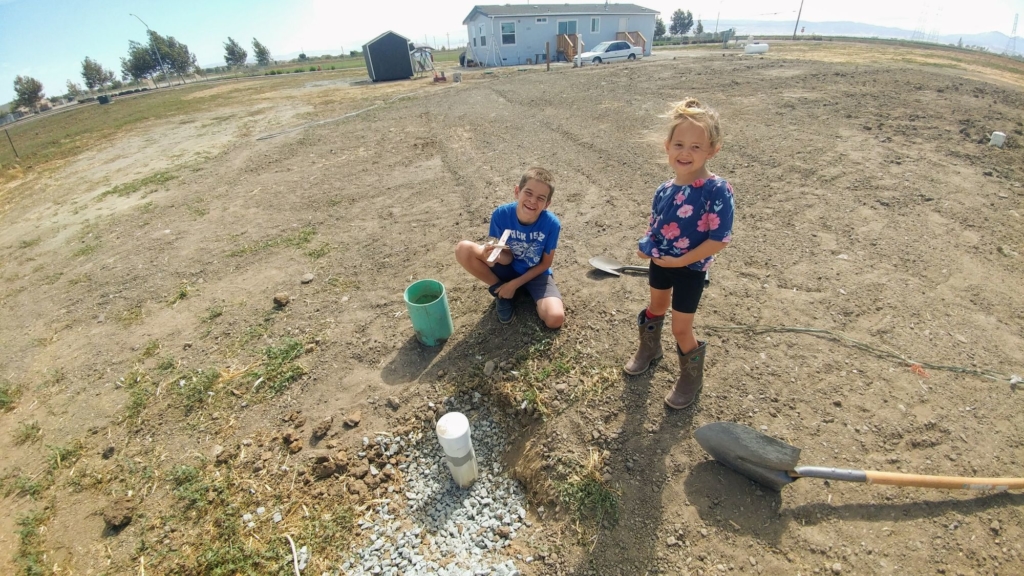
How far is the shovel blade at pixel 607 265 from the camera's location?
3.73 metres

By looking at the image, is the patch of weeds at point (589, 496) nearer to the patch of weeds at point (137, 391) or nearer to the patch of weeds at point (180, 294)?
the patch of weeds at point (137, 391)

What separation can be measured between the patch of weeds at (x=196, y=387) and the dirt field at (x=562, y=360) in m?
0.03

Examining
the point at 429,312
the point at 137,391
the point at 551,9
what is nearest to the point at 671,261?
the point at 429,312

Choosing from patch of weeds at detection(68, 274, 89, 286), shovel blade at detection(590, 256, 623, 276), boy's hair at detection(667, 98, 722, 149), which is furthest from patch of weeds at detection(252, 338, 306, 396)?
patch of weeds at detection(68, 274, 89, 286)

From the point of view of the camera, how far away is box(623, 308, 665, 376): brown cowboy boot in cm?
258

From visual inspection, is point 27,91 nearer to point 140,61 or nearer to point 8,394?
point 140,61

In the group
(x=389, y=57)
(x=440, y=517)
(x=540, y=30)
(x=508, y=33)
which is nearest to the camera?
(x=440, y=517)

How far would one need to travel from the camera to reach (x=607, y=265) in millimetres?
3803

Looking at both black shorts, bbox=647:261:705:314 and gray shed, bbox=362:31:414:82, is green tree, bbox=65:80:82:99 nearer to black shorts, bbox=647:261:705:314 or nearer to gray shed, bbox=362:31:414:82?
gray shed, bbox=362:31:414:82

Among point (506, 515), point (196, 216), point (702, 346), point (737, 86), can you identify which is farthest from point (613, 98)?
point (506, 515)

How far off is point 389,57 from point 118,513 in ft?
77.7

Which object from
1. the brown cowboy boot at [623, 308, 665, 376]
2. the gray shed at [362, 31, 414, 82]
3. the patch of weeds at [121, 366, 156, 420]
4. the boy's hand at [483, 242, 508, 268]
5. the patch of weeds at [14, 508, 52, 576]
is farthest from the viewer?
the gray shed at [362, 31, 414, 82]

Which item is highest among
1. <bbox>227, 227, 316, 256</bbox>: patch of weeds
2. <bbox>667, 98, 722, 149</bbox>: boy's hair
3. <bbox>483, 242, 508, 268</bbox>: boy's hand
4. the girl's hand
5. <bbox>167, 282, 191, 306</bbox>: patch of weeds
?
<bbox>667, 98, 722, 149</bbox>: boy's hair

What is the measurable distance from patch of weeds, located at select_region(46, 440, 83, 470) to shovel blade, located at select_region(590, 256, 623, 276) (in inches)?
151
